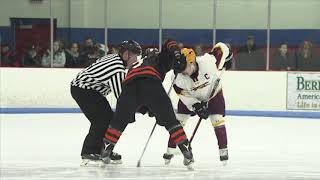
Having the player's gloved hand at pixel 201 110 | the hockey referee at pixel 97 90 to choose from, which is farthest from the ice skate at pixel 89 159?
the player's gloved hand at pixel 201 110

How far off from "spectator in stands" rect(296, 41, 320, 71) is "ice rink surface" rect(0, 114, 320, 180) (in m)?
1.46

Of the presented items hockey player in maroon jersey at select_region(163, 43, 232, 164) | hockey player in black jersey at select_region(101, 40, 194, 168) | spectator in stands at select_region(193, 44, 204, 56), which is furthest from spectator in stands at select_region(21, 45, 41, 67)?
hockey player in black jersey at select_region(101, 40, 194, 168)

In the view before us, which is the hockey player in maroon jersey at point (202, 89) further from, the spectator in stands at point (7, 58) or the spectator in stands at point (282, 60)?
the spectator in stands at point (7, 58)

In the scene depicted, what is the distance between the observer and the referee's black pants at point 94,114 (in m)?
4.69

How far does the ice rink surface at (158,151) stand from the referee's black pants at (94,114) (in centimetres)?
18

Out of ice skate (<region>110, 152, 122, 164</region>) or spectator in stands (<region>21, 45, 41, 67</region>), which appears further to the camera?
spectator in stands (<region>21, 45, 41, 67</region>)

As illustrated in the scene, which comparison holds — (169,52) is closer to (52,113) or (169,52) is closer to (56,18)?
(52,113)

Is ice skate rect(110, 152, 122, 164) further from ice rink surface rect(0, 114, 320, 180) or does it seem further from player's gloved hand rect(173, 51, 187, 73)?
player's gloved hand rect(173, 51, 187, 73)

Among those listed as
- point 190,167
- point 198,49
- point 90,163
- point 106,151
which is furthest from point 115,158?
point 198,49

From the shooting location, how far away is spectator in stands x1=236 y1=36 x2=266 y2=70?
9961 millimetres

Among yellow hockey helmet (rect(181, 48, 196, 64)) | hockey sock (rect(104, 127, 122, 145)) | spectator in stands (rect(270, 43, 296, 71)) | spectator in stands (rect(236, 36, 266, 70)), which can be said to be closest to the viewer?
hockey sock (rect(104, 127, 122, 145))

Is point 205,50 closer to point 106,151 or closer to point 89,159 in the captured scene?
point 89,159

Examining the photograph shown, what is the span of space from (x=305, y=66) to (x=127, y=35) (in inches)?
119

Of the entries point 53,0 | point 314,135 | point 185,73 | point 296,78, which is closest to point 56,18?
point 53,0
